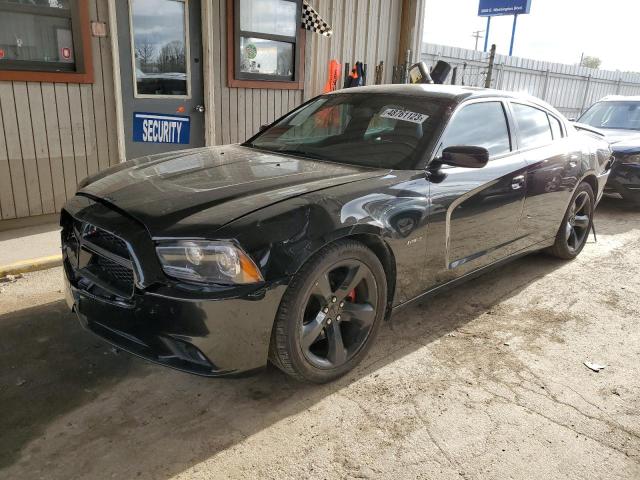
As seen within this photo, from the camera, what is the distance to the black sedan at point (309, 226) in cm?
229

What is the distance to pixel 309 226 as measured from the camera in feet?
8.08

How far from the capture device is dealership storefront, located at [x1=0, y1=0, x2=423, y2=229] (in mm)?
4953

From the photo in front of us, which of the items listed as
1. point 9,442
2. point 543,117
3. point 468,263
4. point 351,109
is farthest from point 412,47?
point 9,442

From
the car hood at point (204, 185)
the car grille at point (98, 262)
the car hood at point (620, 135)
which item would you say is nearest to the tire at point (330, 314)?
the car hood at point (204, 185)

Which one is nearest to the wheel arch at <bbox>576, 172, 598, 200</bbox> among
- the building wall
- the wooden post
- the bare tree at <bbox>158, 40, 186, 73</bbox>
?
the building wall

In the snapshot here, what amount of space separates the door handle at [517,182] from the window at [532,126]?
312 millimetres

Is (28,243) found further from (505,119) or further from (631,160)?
A: (631,160)

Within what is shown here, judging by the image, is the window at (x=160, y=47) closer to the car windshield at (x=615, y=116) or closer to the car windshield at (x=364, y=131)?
the car windshield at (x=364, y=131)

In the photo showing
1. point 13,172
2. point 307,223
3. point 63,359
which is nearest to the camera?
point 307,223

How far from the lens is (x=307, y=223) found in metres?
2.46

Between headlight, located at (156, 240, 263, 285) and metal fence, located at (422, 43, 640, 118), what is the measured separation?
9.82m

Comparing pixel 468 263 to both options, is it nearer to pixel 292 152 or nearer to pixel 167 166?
pixel 292 152

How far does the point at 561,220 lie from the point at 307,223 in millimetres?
3182

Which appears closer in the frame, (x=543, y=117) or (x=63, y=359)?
(x=63, y=359)
